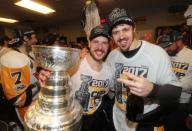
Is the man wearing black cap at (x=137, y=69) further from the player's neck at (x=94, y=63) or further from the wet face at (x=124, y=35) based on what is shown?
the player's neck at (x=94, y=63)

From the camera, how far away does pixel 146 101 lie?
1183 millimetres

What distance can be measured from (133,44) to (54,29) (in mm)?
8907

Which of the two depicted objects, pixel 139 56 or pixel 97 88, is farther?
pixel 97 88

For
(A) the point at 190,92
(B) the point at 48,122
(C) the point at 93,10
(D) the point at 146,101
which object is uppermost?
(C) the point at 93,10

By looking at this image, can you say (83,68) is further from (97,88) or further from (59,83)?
(59,83)

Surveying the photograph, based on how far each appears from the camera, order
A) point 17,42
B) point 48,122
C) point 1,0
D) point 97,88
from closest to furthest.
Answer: point 48,122 < point 97,88 < point 17,42 < point 1,0

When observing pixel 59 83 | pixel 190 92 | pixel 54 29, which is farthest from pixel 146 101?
pixel 54 29

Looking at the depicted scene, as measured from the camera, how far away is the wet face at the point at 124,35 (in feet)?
4.10

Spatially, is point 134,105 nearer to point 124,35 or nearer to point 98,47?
point 124,35

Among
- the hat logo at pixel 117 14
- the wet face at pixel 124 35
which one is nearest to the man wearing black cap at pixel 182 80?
the wet face at pixel 124 35

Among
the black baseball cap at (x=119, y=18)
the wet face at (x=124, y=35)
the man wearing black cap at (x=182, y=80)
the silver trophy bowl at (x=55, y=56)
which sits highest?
the black baseball cap at (x=119, y=18)

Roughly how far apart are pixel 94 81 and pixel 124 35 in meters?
0.48

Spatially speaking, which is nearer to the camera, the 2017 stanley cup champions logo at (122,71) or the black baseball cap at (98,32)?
the 2017 stanley cup champions logo at (122,71)

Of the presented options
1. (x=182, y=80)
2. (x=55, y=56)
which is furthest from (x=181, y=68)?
(x=55, y=56)
